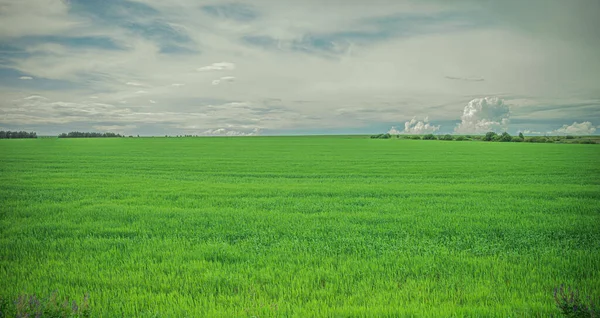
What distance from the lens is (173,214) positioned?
12.9 meters

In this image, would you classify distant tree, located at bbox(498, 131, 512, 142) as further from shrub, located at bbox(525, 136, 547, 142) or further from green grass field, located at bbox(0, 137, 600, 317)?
green grass field, located at bbox(0, 137, 600, 317)

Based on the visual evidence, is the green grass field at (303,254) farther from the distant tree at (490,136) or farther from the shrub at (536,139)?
the distant tree at (490,136)

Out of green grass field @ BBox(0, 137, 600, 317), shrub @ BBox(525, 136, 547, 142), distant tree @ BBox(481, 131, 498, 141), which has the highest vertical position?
distant tree @ BBox(481, 131, 498, 141)

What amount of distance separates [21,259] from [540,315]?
35.4 ft

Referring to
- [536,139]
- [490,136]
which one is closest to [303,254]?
[536,139]

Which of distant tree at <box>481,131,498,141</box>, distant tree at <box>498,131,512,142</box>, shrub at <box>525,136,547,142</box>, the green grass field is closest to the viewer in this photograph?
the green grass field

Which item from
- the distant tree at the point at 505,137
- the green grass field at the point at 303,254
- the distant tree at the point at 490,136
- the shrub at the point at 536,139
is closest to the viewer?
the green grass field at the point at 303,254

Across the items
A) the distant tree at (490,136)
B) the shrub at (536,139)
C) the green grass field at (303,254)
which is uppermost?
the distant tree at (490,136)

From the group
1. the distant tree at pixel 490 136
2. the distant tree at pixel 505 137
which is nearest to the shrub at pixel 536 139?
the distant tree at pixel 505 137

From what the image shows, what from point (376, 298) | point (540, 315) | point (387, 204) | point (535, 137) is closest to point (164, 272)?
point (376, 298)

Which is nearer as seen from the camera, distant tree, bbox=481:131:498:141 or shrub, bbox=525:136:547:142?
shrub, bbox=525:136:547:142

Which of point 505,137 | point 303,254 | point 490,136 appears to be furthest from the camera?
point 490,136

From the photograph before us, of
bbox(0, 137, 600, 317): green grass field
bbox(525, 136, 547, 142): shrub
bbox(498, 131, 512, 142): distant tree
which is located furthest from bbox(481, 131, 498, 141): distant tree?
bbox(0, 137, 600, 317): green grass field

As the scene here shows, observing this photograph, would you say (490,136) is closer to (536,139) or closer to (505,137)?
(505,137)
